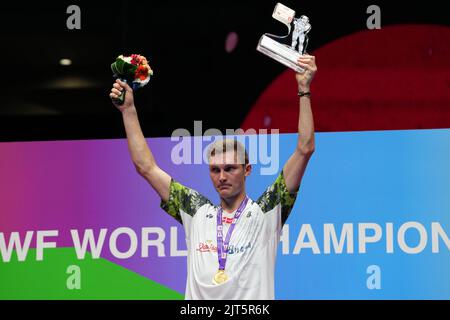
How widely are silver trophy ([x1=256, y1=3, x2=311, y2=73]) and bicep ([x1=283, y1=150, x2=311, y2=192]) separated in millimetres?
439

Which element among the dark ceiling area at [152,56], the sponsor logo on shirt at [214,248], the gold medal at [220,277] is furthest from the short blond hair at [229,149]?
the dark ceiling area at [152,56]

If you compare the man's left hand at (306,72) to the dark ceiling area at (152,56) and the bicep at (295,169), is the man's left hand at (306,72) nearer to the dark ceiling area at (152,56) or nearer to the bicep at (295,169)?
the bicep at (295,169)

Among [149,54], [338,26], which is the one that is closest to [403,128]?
[338,26]

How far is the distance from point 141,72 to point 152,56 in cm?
105

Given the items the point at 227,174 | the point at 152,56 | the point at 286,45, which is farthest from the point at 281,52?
the point at 152,56

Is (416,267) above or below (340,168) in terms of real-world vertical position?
below

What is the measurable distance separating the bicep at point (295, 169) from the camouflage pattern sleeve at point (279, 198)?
3 cm

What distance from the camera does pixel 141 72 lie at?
470 centimetres

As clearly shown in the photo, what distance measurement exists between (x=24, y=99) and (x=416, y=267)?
2648 mm

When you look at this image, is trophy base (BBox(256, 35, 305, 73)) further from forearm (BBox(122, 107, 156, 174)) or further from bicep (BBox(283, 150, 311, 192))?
forearm (BBox(122, 107, 156, 174))

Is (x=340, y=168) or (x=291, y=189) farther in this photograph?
(x=340, y=168)

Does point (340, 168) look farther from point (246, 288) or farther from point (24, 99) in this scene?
point (24, 99)

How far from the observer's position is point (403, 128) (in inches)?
220

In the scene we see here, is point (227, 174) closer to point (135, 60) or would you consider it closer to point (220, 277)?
point (220, 277)
